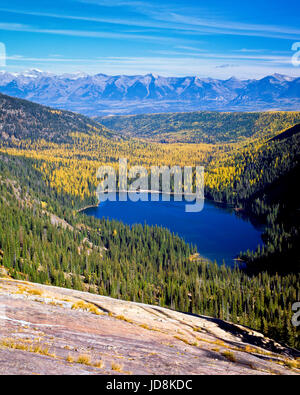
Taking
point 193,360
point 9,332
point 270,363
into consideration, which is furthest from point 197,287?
point 9,332

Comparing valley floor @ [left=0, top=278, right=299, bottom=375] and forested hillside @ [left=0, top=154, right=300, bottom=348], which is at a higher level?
valley floor @ [left=0, top=278, right=299, bottom=375]

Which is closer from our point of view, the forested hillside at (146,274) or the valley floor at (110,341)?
the valley floor at (110,341)

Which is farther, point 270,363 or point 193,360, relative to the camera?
point 270,363

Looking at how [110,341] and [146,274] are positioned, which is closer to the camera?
[110,341]

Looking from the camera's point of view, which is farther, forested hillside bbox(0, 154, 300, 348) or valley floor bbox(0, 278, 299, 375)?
forested hillside bbox(0, 154, 300, 348)

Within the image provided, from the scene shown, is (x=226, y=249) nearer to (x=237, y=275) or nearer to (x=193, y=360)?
(x=237, y=275)

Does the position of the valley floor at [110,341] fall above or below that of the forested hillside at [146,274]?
above

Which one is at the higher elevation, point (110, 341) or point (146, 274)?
point (110, 341)

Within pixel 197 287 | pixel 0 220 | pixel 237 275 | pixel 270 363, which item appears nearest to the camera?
pixel 270 363
